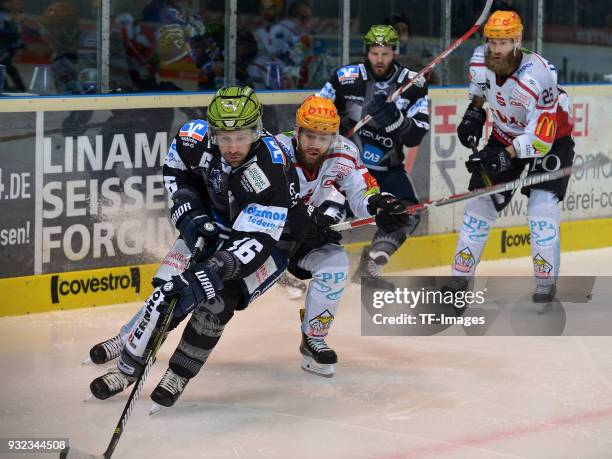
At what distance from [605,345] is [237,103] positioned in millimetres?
2196

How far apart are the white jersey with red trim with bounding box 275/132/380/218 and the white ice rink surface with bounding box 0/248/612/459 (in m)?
0.68

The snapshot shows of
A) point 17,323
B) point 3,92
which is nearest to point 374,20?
point 3,92

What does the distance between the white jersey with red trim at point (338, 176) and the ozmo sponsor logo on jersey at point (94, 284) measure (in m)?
1.49

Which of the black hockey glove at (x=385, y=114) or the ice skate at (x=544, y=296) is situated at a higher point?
the black hockey glove at (x=385, y=114)

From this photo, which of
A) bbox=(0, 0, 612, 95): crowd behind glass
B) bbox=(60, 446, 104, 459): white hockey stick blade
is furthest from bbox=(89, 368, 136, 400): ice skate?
bbox=(0, 0, 612, 95): crowd behind glass

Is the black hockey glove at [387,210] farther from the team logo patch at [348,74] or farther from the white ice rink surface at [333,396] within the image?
the team logo patch at [348,74]

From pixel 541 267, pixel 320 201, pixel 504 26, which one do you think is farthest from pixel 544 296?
pixel 320 201

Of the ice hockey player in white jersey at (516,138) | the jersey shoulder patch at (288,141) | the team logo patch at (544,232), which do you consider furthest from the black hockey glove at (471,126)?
the jersey shoulder patch at (288,141)

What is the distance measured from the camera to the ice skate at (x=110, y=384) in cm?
436

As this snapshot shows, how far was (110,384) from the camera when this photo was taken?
4367 mm

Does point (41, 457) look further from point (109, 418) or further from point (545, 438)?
point (545, 438)

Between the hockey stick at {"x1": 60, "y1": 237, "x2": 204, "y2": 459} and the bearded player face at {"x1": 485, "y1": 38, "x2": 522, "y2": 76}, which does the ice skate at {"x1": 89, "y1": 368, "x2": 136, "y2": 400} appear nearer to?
the hockey stick at {"x1": 60, "y1": 237, "x2": 204, "y2": 459}

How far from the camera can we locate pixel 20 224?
585 centimetres

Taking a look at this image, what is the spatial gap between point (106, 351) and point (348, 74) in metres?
2.24
